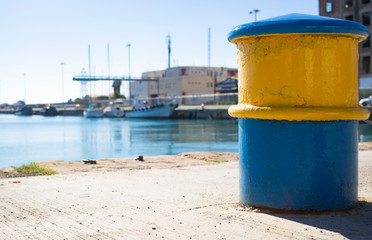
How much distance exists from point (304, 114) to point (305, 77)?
0.35 m

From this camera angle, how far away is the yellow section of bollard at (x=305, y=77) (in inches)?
150

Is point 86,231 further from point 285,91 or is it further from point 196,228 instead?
point 285,91

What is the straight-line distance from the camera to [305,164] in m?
3.78

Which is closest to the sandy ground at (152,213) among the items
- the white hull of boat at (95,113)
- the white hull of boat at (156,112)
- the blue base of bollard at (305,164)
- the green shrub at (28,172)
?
the blue base of bollard at (305,164)

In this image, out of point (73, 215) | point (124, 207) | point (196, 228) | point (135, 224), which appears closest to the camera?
point (196, 228)

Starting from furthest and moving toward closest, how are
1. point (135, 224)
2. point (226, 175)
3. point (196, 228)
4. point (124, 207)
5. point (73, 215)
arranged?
point (226, 175) → point (124, 207) → point (73, 215) → point (135, 224) → point (196, 228)

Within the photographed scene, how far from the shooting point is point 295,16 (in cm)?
403

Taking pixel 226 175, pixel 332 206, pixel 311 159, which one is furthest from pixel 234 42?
pixel 226 175

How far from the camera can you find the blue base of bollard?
3.77 metres

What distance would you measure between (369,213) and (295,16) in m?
1.91

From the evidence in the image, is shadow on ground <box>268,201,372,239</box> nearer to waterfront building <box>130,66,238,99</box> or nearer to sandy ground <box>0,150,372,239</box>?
sandy ground <box>0,150,372,239</box>

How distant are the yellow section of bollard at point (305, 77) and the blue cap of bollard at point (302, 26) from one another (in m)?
0.06

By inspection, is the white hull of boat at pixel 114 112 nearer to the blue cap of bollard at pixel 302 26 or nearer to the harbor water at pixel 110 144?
the harbor water at pixel 110 144

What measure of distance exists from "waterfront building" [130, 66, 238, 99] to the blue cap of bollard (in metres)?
76.5
